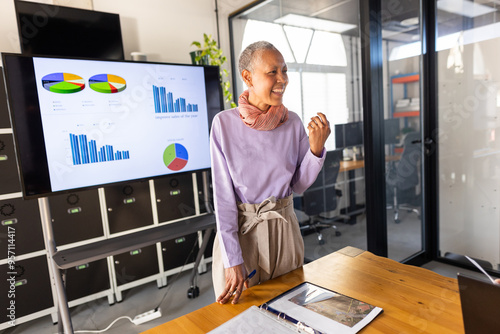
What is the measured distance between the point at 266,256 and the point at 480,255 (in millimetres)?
2406

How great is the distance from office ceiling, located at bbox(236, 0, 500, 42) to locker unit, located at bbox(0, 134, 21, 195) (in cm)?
242

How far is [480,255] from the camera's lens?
270 cm

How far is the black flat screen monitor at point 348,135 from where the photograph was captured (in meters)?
2.89

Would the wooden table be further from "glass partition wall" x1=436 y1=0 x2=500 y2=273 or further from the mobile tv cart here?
"glass partition wall" x1=436 y1=0 x2=500 y2=273

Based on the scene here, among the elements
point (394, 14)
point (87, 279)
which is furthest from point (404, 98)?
point (87, 279)

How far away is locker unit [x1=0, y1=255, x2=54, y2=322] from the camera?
2.35m

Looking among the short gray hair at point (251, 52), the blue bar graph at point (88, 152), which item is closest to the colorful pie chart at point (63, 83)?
the blue bar graph at point (88, 152)

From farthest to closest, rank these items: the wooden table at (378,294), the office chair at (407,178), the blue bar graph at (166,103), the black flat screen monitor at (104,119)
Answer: the office chair at (407,178) → the blue bar graph at (166,103) → the black flat screen monitor at (104,119) → the wooden table at (378,294)

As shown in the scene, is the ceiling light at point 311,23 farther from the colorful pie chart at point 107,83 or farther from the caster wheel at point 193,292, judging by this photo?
the caster wheel at point 193,292

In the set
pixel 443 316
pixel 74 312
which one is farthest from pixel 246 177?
pixel 74 312

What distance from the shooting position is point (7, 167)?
7.62 feet

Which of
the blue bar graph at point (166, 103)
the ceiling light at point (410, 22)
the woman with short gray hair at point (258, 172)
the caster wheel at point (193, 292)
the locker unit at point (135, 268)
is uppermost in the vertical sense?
the ceiling light at point (410, 22)

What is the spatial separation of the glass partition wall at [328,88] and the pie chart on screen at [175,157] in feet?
3.85

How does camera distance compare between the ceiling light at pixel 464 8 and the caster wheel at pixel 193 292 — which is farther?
the caster wheel at pixel 193 292
